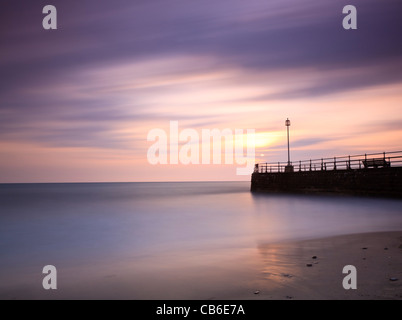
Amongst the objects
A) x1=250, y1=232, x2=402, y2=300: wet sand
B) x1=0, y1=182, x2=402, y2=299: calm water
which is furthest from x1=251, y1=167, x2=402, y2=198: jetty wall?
x1=250, y1=232, x2=402, y2=300: wet sand

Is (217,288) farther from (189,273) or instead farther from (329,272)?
(329,272)

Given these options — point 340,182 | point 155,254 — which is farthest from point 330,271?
point 340,182

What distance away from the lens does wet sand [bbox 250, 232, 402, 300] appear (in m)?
5.72

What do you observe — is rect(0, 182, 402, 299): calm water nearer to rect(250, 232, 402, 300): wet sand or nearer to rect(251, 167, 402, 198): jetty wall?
rect(250, 232, 402, 300): wet sand

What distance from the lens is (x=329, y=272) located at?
6.99 meters

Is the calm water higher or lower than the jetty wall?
lower

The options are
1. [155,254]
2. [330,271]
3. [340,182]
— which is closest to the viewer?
[330,271]

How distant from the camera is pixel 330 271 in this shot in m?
7.06

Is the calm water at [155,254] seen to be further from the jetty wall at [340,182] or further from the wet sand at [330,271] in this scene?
the jetty wall at [340,182]

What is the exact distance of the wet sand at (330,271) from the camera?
5.72 meters

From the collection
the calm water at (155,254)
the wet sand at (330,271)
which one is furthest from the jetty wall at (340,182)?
the wet sand at (330,271)

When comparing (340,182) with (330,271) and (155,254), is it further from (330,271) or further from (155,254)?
(330,271)

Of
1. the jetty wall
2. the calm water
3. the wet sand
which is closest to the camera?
the wet sand
